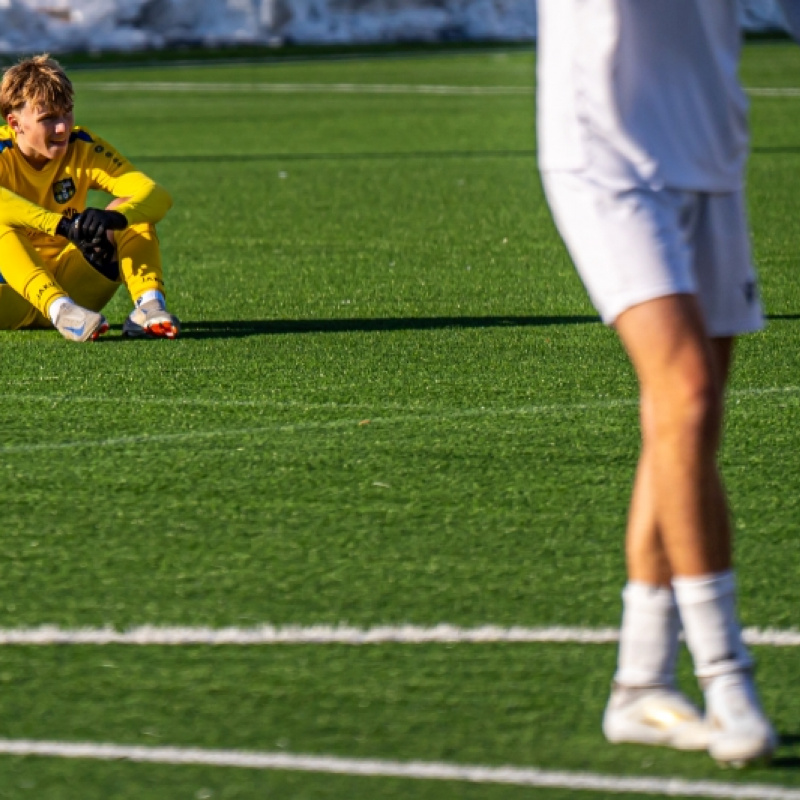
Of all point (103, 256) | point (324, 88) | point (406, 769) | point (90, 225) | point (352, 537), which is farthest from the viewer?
point (324, 88)

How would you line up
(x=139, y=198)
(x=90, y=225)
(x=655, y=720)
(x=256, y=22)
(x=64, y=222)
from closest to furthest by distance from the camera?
(x=655, y=720)
(x=90, y=225)
(x=64, y=222)
(x=139, y=198)
(x=256, y=22)

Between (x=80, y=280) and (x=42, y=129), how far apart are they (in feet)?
2.11

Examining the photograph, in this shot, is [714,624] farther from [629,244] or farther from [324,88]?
[324,88]

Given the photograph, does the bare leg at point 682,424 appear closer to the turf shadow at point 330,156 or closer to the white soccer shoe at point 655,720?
the white soccer shoe at point 655,720

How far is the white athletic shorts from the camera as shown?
3.18 m

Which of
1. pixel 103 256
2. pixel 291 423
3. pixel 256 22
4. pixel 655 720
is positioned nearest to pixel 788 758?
pixel 655 720

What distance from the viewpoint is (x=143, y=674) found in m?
3.63

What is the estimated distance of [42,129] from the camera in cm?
744

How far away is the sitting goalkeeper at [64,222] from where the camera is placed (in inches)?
291

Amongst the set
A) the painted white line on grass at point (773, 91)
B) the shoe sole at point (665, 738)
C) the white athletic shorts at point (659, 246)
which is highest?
the white athletic shorts at point (659, 246)

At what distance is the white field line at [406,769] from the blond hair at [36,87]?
4436 millimetres

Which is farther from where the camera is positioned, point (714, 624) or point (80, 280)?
point (80, 280)

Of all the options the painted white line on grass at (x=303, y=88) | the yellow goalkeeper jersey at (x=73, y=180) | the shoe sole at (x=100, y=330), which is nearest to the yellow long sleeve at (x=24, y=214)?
the yellow goalkeeper jersey at (x=73, y=180)

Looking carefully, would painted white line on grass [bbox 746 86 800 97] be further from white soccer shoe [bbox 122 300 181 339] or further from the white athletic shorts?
the white athletic shorts
